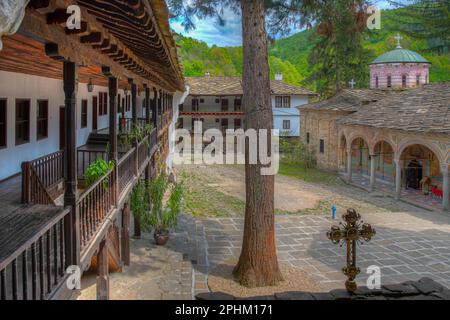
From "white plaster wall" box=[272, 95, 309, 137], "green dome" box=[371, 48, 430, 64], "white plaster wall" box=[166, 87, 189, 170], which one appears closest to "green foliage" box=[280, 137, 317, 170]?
"white plaster wall" box=[272, 95, 309, 137]

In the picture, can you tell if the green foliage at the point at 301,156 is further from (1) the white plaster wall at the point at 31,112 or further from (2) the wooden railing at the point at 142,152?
(1) the white plaster wall at the point at 31,112

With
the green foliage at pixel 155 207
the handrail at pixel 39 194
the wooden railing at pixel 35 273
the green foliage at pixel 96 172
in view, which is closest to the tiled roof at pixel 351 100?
the green foliage at pixel 155 207

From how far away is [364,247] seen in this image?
1452 cm

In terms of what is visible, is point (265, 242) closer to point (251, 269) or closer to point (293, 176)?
point (251, 269)

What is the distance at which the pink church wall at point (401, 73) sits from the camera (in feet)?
128

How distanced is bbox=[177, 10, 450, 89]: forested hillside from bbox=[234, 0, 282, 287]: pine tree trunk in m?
45.8

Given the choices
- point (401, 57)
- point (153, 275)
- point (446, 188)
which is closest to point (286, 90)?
point (401, 57)

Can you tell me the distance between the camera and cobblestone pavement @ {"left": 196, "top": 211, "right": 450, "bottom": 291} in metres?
12.2

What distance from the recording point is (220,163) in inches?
1490

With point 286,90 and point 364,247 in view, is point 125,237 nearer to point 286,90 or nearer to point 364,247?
point 364,247

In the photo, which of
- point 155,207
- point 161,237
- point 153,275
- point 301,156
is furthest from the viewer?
point 301,156

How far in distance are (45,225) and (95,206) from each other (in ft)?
7.79
